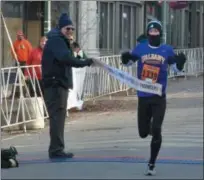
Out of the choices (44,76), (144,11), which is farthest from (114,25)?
(44,76)

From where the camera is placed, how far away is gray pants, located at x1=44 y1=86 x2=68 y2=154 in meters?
10.1

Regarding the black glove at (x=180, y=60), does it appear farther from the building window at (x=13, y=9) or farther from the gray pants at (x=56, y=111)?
the building window at (x=13, y=9)

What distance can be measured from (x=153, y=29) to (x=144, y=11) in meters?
24.9

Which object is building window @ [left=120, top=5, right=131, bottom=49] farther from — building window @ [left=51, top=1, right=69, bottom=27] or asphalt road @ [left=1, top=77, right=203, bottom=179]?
asphalt road @ [left=1, top=77, right=203, bottom=179]

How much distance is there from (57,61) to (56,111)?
0.74 m

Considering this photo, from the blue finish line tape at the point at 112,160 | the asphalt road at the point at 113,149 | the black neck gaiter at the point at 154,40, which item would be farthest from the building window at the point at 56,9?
the black neck gaiter at the point at 154,40

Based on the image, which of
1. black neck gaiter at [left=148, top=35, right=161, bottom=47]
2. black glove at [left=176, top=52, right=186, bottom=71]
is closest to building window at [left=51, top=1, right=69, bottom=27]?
black neck gaiter at [left=148, top=35, right=161, bottom=47]

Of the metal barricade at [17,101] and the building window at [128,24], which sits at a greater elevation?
the building window at [128,24]

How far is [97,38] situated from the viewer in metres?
27.5

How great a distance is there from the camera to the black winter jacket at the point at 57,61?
9750 millimetres

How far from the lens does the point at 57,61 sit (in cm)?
991

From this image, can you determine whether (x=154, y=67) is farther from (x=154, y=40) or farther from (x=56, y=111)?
(x=56, y=111)

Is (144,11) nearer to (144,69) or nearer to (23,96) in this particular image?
(23,96)

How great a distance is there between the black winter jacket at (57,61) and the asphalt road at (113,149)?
110cm
